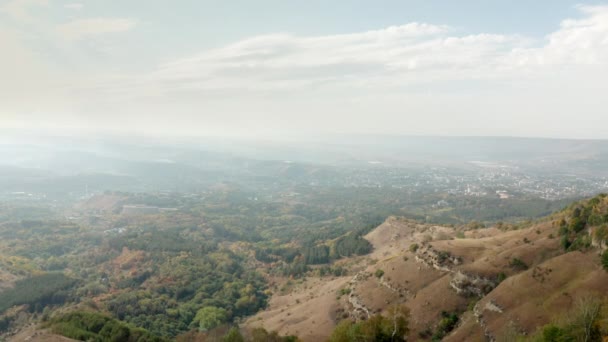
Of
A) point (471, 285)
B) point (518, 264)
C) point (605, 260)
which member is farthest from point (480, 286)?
point (605, 260)

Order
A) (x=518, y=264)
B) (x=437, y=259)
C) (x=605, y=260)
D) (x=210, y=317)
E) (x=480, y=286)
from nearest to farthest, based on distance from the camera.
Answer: (x=605, y=260), (x=480, y=286), (x=518, y=264), (x=437, y=259), (x=210, y=317)

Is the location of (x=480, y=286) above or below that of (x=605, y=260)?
below

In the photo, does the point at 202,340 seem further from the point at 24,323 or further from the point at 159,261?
the point at 159,261

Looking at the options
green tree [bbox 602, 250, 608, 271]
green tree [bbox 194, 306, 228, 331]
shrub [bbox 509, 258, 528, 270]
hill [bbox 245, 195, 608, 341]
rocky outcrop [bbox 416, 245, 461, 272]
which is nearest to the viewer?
green tree [bbox 602, 250, 608, 271]

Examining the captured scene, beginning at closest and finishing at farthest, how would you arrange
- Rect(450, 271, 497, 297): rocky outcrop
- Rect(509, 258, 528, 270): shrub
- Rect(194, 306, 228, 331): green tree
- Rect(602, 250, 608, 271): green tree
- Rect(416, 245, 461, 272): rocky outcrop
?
Rect(602, 250, 608, 271): green tree < Rect(450, 271, 497, 297): rocky outcrop < Rect(509, 258, 528, 270): shrub < Rect(416, 245, 461, 272): rocky outcrop < Rect(194, 306, 228, 331): green tree

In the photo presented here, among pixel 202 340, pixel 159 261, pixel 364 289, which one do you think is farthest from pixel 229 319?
pixel 159 261

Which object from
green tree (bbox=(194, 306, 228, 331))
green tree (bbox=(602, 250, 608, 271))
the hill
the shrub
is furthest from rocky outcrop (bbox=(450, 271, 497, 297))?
green tree (bbox=(194, 306, 228, 331))

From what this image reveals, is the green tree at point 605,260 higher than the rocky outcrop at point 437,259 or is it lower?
higher

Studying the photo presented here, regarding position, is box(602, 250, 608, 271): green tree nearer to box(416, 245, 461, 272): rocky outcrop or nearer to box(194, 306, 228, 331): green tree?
box(416, 245, 461, 272): rocky outcrop

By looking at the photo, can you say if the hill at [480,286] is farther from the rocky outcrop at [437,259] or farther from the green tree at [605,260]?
the green tree at [605,260]

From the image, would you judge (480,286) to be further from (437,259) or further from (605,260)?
(605,260)

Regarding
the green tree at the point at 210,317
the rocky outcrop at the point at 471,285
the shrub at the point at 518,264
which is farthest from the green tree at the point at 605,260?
the green tree at the point at 210,317
